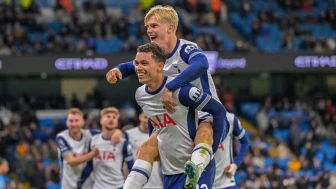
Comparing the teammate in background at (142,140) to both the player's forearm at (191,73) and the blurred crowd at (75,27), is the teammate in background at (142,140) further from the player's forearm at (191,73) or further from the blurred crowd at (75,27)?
the blurred crowd at (75,27)

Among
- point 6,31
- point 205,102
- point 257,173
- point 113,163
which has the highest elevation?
point 6,31

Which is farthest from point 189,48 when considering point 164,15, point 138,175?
point 138,175

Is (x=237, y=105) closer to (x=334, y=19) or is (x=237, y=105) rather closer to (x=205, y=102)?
(x=334, y=19)

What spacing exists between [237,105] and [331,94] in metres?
4.51

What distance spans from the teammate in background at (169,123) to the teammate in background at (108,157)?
3758 millimetres

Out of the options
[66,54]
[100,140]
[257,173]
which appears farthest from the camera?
[66,54]

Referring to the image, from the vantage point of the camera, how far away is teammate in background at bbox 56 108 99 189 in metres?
13.0

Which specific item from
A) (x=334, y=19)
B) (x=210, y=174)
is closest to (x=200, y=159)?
(x=210, y=174)

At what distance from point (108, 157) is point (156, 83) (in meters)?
4.27

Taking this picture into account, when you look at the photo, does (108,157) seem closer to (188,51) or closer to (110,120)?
(110,120)

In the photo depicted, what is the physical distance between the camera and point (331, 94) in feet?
109

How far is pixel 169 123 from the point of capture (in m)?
8.91

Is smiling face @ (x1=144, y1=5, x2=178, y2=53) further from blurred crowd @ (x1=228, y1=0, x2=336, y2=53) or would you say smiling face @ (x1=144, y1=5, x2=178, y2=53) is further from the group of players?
blurred crowd @ (x1=228, y1=0, x2=336, y2=53)

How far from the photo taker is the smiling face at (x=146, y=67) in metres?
8.71
